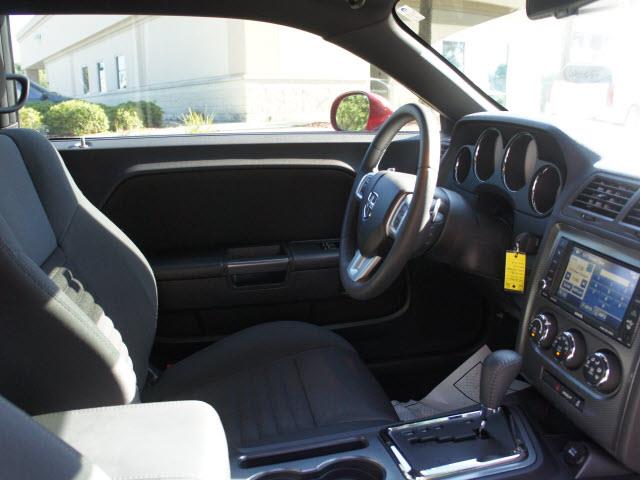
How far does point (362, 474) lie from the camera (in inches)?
52.9

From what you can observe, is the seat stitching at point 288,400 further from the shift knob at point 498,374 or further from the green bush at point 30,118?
the green bush at point 30,118

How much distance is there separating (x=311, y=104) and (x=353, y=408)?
99.4 inches

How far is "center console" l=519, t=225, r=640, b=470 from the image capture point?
117 cm

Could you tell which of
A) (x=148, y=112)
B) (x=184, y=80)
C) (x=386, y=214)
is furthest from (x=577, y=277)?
(x=184, y=80)

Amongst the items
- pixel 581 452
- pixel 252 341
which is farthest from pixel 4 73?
pixel 581 452

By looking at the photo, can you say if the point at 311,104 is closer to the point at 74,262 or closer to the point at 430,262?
the point at 430,262

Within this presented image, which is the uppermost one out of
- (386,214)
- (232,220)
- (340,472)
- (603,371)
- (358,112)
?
(358,112)

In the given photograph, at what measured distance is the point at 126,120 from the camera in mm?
2527

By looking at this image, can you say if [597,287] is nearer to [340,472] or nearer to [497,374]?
[497,374]

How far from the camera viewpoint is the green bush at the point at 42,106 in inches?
88.9

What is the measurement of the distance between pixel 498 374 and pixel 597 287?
28cm

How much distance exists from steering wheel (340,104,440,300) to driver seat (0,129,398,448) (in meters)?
0.28

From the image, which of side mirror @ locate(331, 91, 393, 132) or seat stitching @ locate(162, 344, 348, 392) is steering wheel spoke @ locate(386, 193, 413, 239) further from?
side mirror @ locate(331, 91, 393, 132)

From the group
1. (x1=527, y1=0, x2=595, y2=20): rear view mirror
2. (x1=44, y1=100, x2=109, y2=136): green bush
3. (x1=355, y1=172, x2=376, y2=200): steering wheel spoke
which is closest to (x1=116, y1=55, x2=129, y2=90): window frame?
(x1=44, y1=100, x2=109, y2=136): green bush
